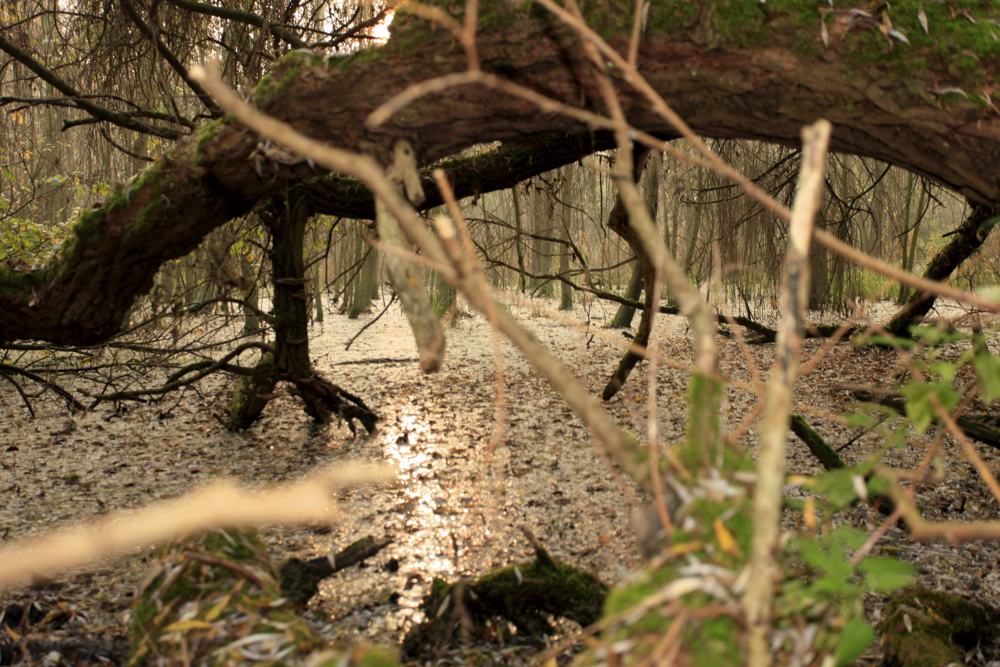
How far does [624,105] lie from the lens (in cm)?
167

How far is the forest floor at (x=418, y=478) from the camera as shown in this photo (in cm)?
224

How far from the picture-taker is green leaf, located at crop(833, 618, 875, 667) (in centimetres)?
75

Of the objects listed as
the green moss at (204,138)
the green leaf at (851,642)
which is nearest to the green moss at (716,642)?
the green leaf at (851,642)

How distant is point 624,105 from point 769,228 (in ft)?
15.0

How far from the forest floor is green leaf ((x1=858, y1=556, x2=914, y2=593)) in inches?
12.6

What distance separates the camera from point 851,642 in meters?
0.75

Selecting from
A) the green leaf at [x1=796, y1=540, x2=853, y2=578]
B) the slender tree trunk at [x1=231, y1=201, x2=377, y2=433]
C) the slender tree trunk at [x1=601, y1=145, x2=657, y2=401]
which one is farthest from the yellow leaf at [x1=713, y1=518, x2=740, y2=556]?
the slender tree trunk at [x1=231, y1=201, x2=377, y2=433]

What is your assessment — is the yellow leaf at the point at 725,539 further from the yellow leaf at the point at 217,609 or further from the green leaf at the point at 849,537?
the yellow leaf at the point at 217,609

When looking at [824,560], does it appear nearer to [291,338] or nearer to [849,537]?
[849,537]

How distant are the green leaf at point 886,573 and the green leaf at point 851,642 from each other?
55mm

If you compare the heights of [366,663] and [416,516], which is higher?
[366,663]

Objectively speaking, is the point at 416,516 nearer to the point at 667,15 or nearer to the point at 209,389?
the point at 667,15

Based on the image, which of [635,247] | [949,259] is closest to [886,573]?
[635,247]

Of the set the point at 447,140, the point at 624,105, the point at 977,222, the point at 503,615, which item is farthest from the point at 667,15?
the point at 977,222
